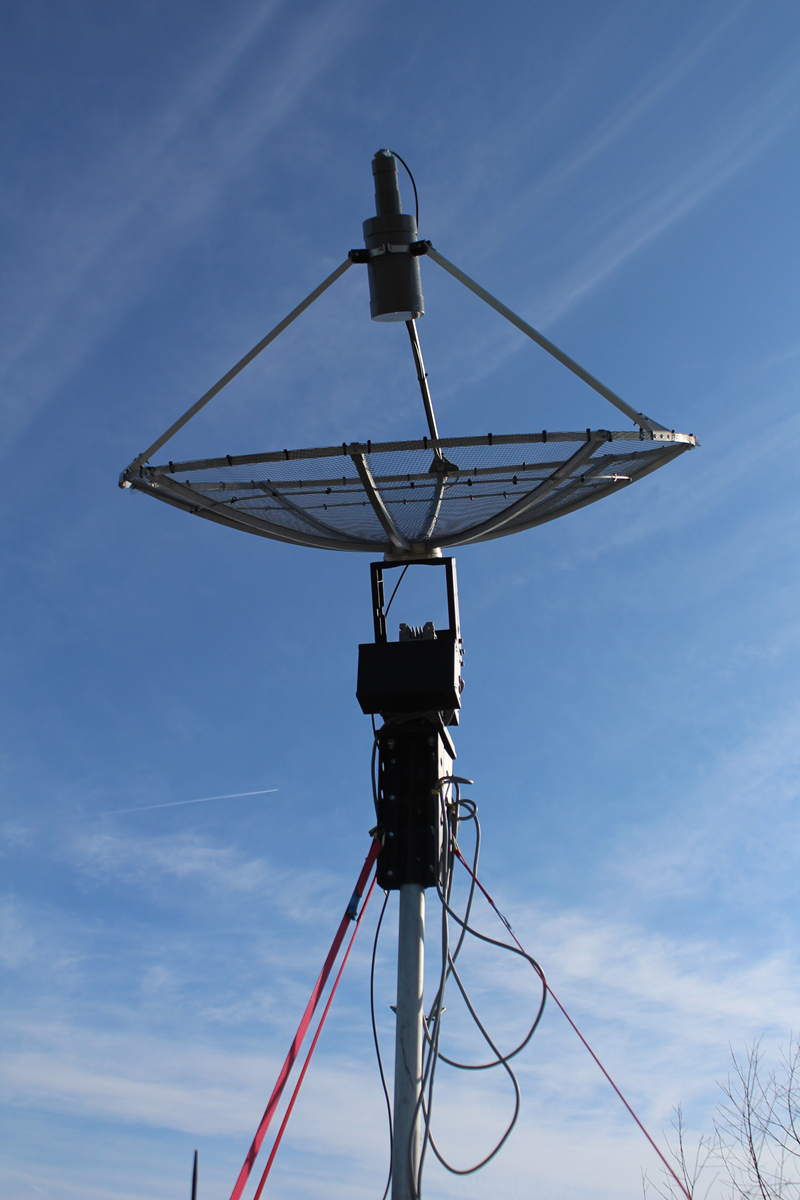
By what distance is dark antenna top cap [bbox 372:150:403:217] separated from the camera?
30.8 ft

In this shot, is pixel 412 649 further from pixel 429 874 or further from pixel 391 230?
pixel 391 230

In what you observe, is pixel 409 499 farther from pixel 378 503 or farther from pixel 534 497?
pixel 534 497

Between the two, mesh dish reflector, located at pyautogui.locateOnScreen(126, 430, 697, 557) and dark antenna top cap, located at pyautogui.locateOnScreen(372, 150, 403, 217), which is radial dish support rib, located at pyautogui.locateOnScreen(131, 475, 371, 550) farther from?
dark antenna top cap, located at pyautogui.locateOnScreen(372, 150, 403, 217)

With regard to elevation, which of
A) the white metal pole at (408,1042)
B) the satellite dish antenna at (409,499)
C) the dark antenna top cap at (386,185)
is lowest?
the white metal pole at (408,1042)

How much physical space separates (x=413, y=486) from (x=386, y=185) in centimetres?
256

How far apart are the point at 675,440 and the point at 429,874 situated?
12.6 ft

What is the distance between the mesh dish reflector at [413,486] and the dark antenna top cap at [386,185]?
2246 millimetres

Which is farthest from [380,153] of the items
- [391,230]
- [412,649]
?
[412,649]

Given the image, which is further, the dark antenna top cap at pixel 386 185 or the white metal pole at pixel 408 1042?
the dark antenna top cap at pixel 386 185

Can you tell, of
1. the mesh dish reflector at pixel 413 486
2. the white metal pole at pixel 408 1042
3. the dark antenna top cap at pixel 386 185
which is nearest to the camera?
the white metal pole at pixel 408 1042

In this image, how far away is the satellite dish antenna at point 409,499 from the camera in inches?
328

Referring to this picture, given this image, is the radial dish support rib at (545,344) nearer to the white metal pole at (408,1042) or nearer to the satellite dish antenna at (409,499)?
the satellite dish antenna at (409,499)

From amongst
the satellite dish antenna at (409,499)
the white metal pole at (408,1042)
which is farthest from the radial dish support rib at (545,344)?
the white metal pole at (408,1042)

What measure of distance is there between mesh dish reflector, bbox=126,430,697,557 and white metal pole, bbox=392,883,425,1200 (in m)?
3.13
